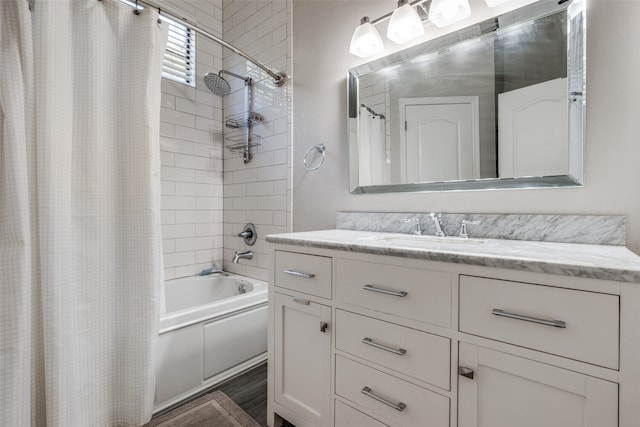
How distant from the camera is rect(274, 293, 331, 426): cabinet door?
3.69ft

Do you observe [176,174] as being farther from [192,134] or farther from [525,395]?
[525,395]

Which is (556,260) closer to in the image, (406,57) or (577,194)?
(577,194)

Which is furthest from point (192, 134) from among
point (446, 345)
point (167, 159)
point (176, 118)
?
point (446, 345)

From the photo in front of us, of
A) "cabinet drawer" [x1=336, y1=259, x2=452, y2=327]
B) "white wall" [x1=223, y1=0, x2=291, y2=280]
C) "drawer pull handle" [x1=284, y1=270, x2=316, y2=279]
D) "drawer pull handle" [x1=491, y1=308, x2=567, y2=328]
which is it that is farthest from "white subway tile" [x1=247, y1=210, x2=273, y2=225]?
"drawer pull handle" [x1=491, y1=308, x2=567, y2=328]

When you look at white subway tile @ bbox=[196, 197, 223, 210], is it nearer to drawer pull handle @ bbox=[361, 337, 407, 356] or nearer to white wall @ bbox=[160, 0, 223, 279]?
white wall @ bbox=[160, 0, 223, 279]

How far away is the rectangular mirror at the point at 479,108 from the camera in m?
1.10

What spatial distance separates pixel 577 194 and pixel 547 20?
69 cm

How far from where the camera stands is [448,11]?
50.8 inches

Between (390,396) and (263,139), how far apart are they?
6.15 ft

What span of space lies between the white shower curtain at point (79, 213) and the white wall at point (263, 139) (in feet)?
2.82

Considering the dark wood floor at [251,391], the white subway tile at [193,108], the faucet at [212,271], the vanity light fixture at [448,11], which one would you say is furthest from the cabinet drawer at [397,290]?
the white subway tile at [193,108]

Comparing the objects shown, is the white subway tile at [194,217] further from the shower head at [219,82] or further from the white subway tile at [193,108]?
the shower head at [219,82]

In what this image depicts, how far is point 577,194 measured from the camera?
3.52 feet

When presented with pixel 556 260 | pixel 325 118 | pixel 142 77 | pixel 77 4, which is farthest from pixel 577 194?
pixel 77 4
